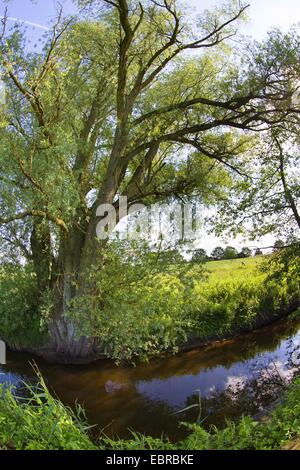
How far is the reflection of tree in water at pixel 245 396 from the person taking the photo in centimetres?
959

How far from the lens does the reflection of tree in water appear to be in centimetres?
959

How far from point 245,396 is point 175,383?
2.05m

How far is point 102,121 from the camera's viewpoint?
1540 cm

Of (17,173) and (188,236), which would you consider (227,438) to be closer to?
(17,173)

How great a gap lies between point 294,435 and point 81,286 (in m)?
9.18

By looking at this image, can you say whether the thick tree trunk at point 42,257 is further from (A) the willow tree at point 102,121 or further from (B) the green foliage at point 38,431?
(B) the green foliage at point 38,431

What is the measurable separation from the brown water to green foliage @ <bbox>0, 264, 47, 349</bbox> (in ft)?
2.05

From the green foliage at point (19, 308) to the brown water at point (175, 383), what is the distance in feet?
2.05

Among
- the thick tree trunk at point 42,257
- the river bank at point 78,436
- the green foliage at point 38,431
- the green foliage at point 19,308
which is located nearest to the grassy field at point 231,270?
the thick tree trunk at point 42,257

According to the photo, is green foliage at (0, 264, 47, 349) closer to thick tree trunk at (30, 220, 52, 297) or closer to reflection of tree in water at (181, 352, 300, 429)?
thick tree trunk at (30, 220, 52, 297)

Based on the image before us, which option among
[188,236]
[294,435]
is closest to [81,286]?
[188,236]
